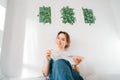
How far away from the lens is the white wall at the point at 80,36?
1.64m

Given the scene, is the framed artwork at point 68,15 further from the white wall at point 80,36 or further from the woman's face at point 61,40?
the woman's face at point 61,40

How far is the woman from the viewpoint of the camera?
3.46 ft

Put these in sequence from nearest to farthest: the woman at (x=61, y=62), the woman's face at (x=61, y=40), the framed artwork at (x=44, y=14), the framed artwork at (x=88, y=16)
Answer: the woman at (x=61, y=62) → the woman's face at (x=61, y=40) → the framed artwork at (x=44, y=14) → the framed artwork at (x=88, y=16)

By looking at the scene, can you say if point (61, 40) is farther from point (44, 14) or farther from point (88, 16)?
point (88, 16)

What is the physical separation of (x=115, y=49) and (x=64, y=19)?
2.37ft

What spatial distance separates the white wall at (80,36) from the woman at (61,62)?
0.44ft

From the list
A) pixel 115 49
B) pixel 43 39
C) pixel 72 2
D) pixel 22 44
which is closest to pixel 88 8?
pixel 72 2

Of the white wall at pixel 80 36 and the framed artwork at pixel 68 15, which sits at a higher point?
the framed artwork at pixel 68 15

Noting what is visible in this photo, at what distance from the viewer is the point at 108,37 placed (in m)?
1.88

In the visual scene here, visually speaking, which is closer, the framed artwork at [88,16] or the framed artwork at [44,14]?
the framed artwork at [44,14]

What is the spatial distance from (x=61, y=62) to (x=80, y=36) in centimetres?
73

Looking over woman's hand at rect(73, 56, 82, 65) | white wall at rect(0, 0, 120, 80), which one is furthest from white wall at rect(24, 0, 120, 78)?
woman's hand at rect(73, 56, 82, 65)

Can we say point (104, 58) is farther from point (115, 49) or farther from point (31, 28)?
point (31, 28)

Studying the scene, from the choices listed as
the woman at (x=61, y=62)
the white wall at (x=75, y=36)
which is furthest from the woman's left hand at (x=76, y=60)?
the white wall at (x=75, y=36)
